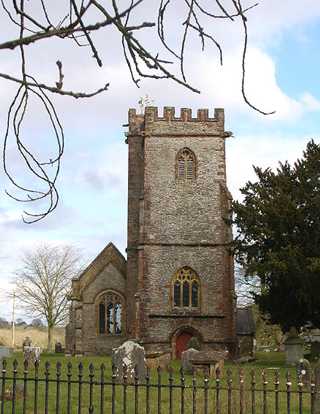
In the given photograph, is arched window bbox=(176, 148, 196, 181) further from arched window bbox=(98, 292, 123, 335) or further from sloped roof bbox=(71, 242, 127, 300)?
arched window bbox=(98, 292, 123, 335)

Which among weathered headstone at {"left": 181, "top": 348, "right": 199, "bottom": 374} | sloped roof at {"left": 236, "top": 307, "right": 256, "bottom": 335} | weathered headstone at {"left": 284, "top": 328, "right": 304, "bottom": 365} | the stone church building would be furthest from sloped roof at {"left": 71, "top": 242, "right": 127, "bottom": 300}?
weathered headstone at {"left": 181, "top": 348, "right": 199, "bottom": 374}

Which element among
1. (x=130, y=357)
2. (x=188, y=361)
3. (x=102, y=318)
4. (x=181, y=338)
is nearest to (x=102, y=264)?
(x=102, y=318)

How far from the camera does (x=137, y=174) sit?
38281mm

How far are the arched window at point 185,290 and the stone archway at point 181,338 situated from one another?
44.4 inches

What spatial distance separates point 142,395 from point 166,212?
2159cm

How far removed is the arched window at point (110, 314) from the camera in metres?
37.4

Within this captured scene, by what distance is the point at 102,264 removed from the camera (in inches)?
1521

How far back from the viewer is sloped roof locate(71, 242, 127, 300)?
125 feet

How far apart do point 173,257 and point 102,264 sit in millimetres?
5341

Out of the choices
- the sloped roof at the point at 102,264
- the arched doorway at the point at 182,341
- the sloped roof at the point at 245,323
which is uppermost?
the sloped roof at the point at 102,264

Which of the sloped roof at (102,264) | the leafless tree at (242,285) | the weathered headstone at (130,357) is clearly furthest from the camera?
the leafless tree at (242,285)

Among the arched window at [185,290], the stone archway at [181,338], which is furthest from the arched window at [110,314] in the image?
the arched window at [185,290]

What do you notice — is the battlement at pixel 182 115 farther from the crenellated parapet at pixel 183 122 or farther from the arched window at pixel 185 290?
the arched window at pixel 185 290

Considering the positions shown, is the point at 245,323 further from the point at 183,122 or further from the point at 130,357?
the point at 130,357
